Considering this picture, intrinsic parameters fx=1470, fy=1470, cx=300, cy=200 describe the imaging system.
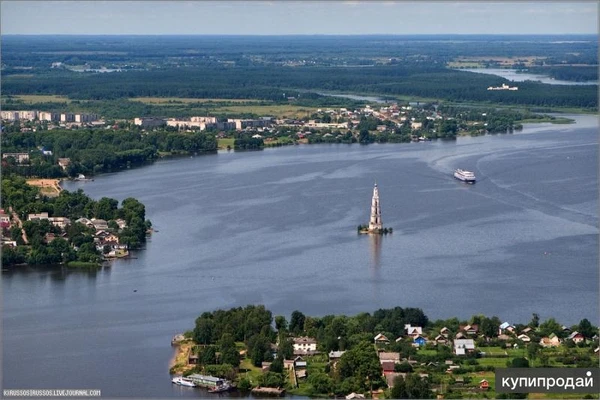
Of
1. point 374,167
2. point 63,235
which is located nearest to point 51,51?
point 374,167

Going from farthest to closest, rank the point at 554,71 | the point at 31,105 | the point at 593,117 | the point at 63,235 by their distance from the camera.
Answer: the point at 554,71, the point at 31,105, the point at 593,117, the point at 63,235

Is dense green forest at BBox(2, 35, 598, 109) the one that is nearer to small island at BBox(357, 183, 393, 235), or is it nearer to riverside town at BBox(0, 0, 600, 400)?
riverside town at BBox(0, 0, 600, 400)

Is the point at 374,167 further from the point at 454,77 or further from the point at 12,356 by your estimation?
the point at 454,77

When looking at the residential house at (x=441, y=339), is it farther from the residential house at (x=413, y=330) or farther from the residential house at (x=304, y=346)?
the residential house at (x=304, y=346)

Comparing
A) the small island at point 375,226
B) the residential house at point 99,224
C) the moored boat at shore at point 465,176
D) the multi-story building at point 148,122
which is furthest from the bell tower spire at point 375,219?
the multi-story building at point 148,122

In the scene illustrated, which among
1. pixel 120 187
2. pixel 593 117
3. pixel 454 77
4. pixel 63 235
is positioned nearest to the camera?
pixel 63 235

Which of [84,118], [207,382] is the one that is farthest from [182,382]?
[84,118]

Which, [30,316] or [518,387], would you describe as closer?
[518,387]

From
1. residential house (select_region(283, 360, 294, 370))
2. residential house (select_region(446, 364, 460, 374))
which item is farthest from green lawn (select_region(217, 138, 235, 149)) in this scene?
residential house (select_region(446, 364, 460, 374))
